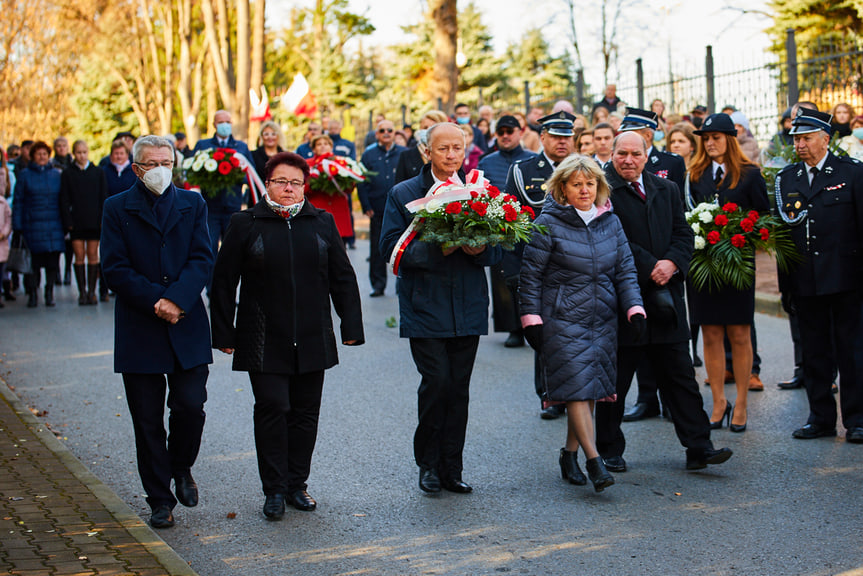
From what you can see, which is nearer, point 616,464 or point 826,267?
point 616,464

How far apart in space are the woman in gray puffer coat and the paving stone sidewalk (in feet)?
8.16

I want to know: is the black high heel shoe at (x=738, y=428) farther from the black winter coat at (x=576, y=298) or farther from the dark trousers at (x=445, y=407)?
the dark trousers at (x=445, y=407)

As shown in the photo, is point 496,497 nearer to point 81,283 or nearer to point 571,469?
point 571,469

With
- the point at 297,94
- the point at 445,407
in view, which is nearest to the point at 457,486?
the point at 445,407

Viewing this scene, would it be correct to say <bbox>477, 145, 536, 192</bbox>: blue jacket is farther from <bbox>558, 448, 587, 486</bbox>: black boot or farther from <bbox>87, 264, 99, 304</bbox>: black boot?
<bbox>87, 264, 99, 304</bbox>: black boot

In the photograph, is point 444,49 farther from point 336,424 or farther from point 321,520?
point 321,520

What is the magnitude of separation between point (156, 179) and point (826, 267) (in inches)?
181

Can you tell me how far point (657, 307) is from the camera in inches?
265

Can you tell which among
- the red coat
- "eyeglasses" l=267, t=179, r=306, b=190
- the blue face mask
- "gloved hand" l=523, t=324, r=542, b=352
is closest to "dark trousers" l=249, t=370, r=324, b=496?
"eyeglasses" l=267, t=179, r=306, b=190

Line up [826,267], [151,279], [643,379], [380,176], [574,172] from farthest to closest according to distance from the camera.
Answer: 1. [380,176]
2. [643,379]
3. [826,267]
4. [574,172]
5. [151,279]

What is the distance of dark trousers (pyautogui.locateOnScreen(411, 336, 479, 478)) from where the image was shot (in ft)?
21.3

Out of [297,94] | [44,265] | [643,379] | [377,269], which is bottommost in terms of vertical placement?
[643,379]

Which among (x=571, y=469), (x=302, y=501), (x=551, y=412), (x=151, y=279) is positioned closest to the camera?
(x=151, y=279)

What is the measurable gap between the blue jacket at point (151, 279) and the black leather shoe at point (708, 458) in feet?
9.98
